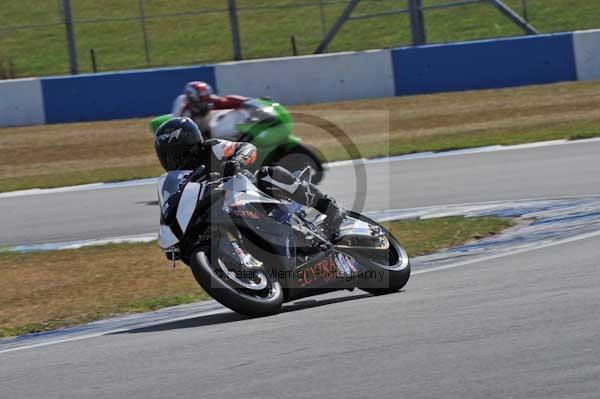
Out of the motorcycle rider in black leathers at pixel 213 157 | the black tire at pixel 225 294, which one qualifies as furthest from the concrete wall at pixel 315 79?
the black tire at pixel 225 294

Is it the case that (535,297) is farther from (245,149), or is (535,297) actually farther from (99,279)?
(99,279)

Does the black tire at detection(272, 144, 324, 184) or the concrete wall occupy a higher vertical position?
the concrete wall

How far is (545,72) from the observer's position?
19.9m

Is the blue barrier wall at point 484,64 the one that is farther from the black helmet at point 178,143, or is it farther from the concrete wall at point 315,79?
the black helmet at point 178,143

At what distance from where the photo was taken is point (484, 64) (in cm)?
2000

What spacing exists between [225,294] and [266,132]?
5681mm

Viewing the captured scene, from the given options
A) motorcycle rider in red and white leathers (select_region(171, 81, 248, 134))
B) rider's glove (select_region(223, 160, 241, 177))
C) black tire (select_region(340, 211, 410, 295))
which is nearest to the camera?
rider's glove (select_region(223, 160, 241, 177))

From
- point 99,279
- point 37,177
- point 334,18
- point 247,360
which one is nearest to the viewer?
point 247,360

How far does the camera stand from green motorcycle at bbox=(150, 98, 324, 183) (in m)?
A: 11.9

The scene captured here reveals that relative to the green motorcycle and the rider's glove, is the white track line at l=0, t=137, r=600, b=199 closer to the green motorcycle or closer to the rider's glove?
the green motorcycle

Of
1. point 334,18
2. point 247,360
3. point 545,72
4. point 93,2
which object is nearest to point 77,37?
point 93,2

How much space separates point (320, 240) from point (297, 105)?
13.3 meters

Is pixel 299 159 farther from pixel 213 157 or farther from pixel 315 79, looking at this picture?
pixel 315 79

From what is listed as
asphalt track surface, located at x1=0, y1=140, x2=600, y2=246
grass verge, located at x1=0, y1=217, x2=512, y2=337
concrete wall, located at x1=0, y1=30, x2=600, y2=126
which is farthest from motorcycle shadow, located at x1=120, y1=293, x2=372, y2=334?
concrete wall, located at x1=0, y1=30, x2=600, y2=126
